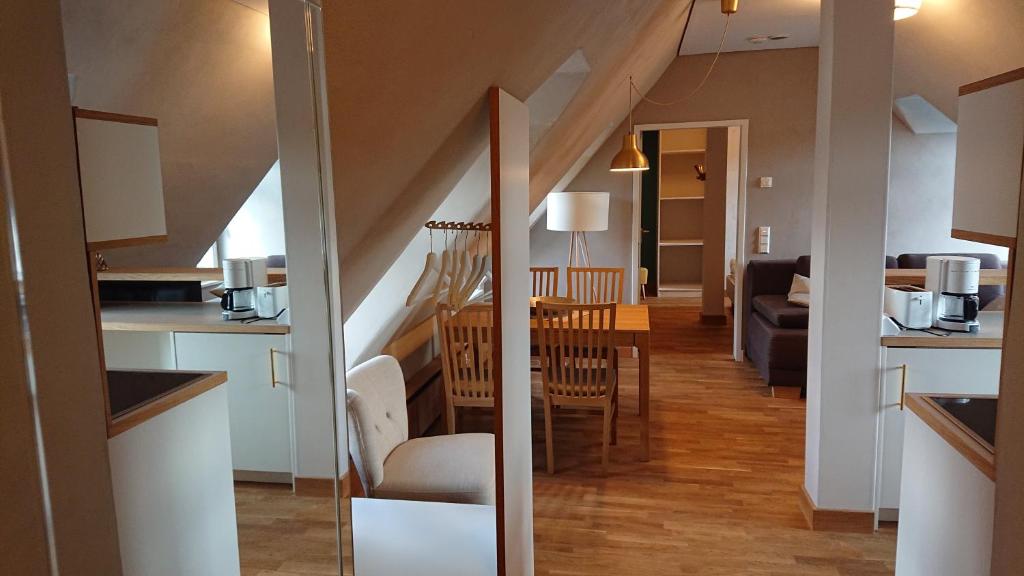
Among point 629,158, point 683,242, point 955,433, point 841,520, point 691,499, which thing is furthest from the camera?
point 683,242

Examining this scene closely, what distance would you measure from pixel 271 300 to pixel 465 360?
2753 mm

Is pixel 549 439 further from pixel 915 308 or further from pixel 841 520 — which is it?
pixel 915 308

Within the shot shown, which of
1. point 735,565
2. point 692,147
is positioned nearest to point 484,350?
point 735,565

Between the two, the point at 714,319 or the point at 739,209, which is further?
the point at 714,319

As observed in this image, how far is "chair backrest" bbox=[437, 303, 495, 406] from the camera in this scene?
11.1ft

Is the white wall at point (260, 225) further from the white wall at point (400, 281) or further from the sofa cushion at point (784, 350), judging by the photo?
the sofa cushion at point (784, 350)

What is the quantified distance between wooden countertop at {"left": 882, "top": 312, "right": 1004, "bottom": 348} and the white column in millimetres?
93

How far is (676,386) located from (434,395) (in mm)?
1986

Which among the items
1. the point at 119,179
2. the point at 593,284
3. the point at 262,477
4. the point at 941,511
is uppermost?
the point at 119,179

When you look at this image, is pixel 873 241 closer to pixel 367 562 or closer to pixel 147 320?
pixel 367 562

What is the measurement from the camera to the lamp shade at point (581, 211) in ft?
17.3

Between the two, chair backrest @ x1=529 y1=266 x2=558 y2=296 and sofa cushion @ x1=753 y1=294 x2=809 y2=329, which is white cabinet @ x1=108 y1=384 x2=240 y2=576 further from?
sofa cushion @ x1=753 y1=294 x2=809 y2=329

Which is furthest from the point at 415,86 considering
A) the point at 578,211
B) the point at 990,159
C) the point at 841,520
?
the point at 578,211

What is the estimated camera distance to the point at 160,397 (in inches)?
23.0
